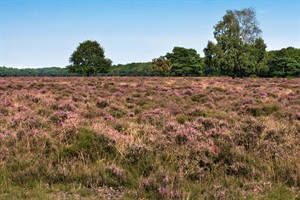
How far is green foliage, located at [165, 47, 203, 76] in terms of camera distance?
107 metres

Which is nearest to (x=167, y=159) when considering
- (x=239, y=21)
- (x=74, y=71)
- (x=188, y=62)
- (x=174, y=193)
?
(x=174, y=193)

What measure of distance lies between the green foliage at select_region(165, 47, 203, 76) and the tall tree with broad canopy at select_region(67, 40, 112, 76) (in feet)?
89.6

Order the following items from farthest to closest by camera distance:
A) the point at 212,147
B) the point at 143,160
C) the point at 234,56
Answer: the point at 234,56 < the point at 212,147 < the point at 143,160

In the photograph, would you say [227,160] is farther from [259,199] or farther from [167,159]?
[259,199]

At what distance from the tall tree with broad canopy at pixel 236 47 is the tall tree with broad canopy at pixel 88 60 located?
39.1 m

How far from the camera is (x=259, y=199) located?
5.29m

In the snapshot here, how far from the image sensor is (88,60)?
8700 cm

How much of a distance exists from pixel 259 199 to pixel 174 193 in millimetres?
1389

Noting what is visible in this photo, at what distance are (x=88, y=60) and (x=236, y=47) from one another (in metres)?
46.6

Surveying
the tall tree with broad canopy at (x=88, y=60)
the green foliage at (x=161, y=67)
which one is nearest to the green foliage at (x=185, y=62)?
the green foliage at (x=161, y=67)

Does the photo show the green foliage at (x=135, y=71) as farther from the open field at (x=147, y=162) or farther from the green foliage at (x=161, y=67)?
the open field at (x=147, y=162)

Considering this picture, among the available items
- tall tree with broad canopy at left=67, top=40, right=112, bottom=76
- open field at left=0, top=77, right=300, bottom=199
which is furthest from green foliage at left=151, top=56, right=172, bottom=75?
open field at left=0, top=77, right=300, bottom=199

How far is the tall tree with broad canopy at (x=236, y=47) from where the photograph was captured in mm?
51000

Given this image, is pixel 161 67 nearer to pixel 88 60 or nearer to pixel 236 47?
pixel 88 60
